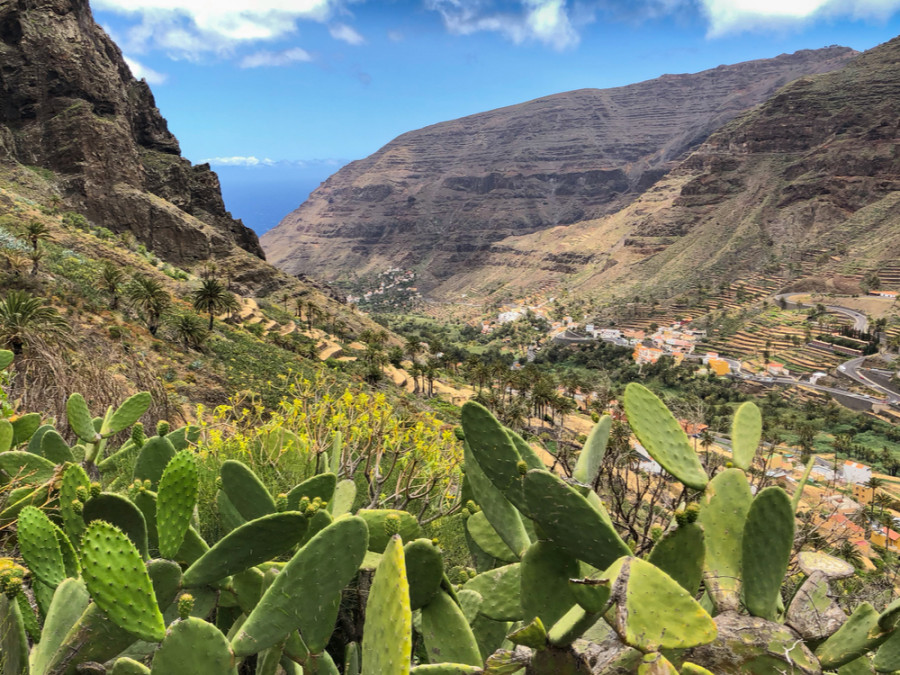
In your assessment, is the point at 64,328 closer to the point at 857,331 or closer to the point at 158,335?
the point at 158,335

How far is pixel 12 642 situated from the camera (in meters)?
1.55

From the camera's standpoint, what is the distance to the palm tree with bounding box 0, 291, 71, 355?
7.79 metres

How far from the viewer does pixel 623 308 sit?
80.1 metres

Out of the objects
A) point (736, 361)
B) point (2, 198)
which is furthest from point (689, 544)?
point (736, 361)

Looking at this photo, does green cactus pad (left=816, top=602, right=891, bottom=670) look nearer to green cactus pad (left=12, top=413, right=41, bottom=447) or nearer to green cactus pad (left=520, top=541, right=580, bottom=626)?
green cactus pad (left=520, top=541, right=580, bottom=626)

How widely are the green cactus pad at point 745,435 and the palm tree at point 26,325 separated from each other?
8.76m

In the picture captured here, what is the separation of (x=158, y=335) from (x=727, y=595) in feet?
61.6

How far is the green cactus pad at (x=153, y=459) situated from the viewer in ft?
8.74

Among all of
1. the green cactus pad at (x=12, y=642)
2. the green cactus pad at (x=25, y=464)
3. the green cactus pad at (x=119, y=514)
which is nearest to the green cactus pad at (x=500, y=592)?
the green cactus pad at (x=119, y=514)

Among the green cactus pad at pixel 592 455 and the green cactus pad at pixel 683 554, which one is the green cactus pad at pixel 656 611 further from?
the green cactus pad at pixel 592 455

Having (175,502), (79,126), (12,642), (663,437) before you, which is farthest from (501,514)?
(79,126)

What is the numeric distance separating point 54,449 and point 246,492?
7.79 feet

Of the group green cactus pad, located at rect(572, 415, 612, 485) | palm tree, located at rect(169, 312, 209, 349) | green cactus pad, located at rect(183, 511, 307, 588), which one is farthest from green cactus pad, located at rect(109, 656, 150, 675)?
palm tree, located at rect(169, 312, 209, 349)

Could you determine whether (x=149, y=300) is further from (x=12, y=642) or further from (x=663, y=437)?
(x=663, y=437)
